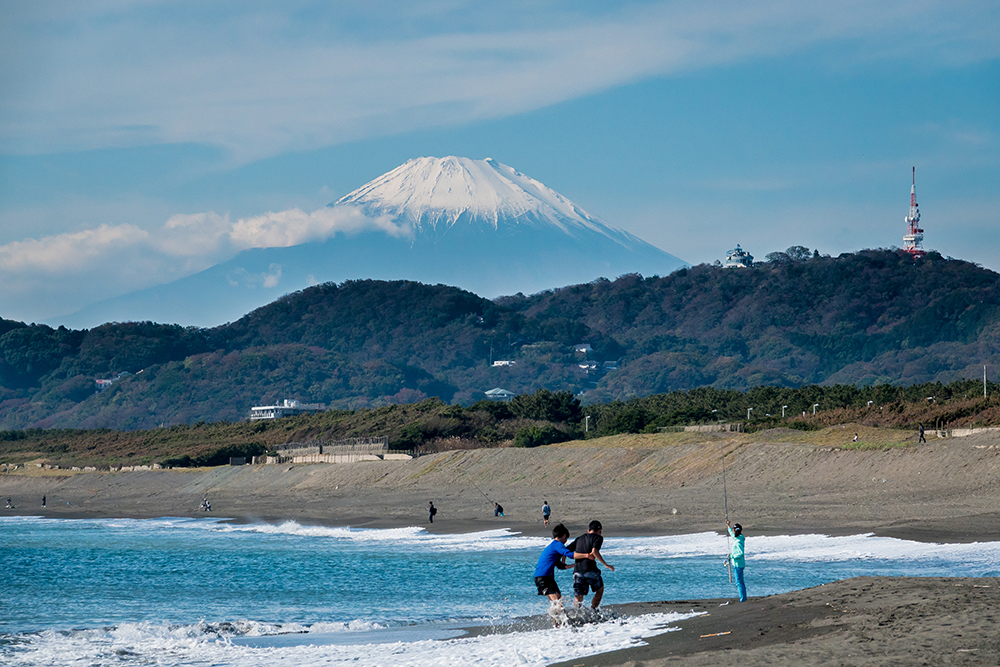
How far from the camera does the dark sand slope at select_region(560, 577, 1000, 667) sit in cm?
1059

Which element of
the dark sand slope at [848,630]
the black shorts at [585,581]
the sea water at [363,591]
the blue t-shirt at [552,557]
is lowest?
the sea water at [363,591]

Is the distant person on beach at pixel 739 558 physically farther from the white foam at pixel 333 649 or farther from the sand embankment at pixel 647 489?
the sand embankment at pixel 647 489

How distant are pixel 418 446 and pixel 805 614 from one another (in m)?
71.4

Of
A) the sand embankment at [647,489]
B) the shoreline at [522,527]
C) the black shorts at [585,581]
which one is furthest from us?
the sand embankment at [647,489]

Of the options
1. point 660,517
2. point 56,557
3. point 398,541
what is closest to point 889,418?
point 660,517

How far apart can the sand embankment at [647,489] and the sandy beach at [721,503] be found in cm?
13

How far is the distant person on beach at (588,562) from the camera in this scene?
576 inches

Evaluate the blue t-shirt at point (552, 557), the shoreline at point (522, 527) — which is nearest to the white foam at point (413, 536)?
the shoreline at point (522, 527)

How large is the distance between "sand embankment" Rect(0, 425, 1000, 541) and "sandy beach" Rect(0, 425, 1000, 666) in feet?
0.41

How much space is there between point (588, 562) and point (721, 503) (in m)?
24.5

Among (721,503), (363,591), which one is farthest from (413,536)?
(363,591)

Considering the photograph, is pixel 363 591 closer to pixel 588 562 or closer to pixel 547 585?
pixel 547 585

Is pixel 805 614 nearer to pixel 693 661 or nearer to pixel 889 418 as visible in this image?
pixel 693 661

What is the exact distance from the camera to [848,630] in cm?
1188
